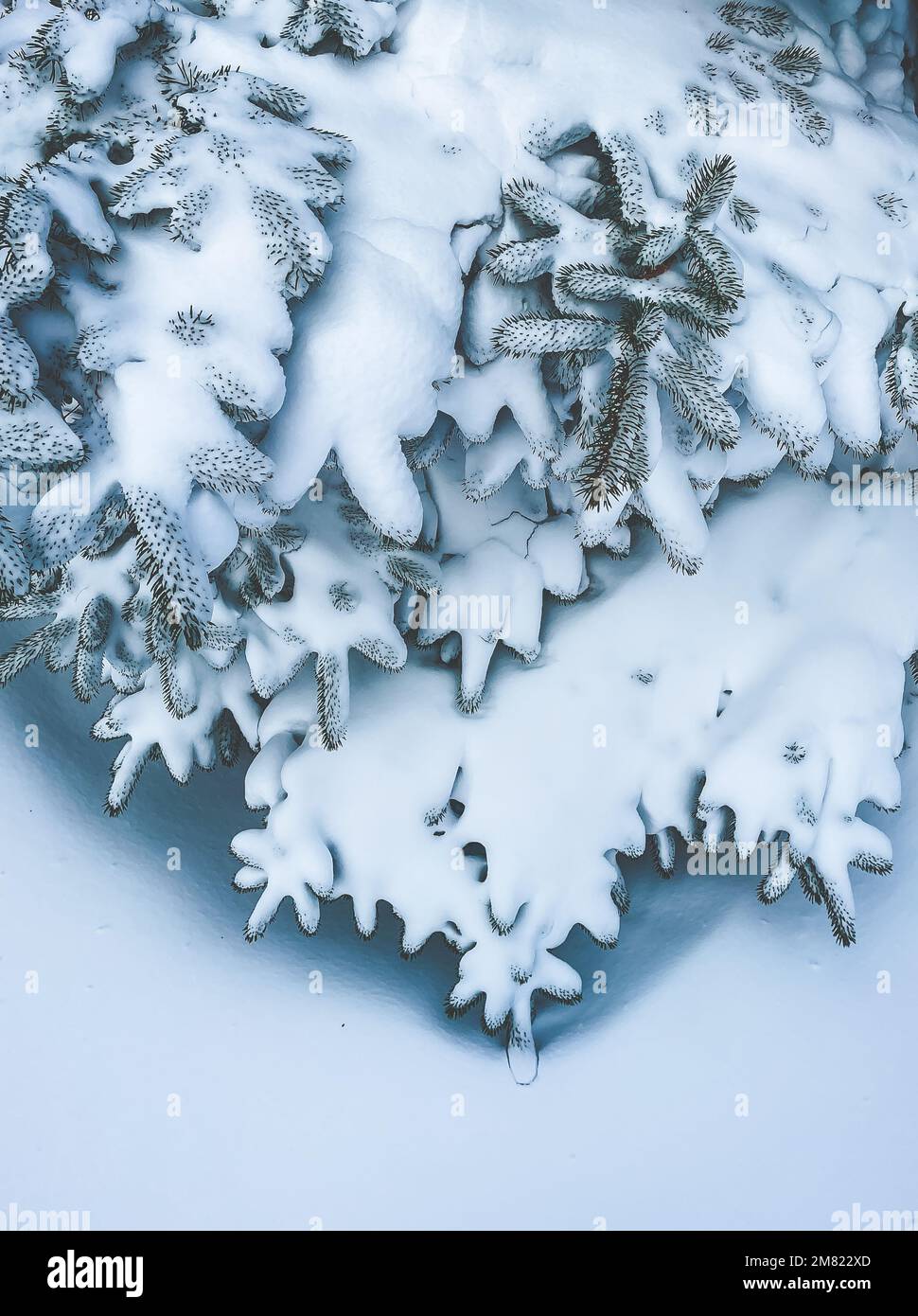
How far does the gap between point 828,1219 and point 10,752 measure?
178 cm

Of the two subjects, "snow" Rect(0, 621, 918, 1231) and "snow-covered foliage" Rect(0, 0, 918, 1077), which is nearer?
"snow-covered foliage" Rect(0, 0, 918, 1077)

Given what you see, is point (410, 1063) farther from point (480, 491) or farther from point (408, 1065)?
point (480, 491)

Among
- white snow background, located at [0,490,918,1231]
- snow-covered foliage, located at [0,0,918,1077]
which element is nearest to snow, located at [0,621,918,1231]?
white snow background, located at [0,490,918,1231]

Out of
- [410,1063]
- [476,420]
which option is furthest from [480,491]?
[410,1063]

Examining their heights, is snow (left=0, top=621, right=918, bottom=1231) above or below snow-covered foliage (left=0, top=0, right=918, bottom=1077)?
below

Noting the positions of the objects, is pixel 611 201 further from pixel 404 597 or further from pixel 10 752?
pixel 10 752

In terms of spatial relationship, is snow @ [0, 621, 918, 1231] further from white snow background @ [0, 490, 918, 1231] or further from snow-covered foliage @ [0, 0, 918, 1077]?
snow-covered foliage @ [0, 0, 918, 1077]

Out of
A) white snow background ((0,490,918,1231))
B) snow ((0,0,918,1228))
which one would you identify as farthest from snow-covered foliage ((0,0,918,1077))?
white snow background ((0,490,918,1231))

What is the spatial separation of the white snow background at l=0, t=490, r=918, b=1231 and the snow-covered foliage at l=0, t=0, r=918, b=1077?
167 mm

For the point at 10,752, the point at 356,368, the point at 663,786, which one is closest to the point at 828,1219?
the point at 663,786

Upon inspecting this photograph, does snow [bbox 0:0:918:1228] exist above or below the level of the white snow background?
above

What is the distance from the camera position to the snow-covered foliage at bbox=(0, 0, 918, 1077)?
1.37 m

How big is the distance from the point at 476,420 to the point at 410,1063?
3.91 ft

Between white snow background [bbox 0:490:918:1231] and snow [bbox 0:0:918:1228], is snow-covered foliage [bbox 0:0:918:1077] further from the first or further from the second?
white snow background [bbox 0:490:918:1231]
